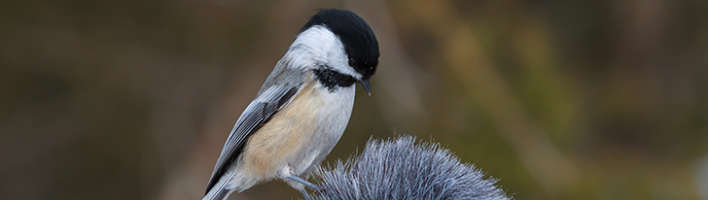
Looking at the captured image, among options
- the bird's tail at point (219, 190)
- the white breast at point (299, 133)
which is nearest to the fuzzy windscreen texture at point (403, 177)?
the white breast at point (299, 133)

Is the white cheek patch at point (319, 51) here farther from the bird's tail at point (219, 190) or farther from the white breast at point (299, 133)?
the bird's tail at point (219, 190)

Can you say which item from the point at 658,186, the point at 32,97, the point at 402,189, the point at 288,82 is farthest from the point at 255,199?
the point at 658,186

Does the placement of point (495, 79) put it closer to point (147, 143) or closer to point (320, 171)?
point (320, 171)

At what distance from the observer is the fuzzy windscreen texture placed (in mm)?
656

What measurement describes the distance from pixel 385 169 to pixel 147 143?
1.58m

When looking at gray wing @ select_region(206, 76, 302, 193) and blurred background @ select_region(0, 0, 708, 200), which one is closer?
gray wing @ select_region(206, 76, 302, 193)

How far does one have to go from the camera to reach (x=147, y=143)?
1931 mm

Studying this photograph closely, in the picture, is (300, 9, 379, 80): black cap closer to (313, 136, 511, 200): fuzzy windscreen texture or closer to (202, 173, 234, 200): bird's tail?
(313, 136, 511, 200): fuzzy windscreen texture

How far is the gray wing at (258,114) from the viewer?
769mm

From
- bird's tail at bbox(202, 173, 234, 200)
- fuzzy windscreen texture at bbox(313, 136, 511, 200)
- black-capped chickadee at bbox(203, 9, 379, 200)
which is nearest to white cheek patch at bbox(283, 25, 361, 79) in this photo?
black-capped chickadee at bbox(203, 9, 379, 200)

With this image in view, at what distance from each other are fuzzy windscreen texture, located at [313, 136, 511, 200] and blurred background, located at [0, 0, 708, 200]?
1.54ft

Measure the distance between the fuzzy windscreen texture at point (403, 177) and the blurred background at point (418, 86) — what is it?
0.47 m

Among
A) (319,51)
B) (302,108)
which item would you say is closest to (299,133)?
(302,108)

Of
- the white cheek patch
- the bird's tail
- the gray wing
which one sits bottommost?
the bird's tail
